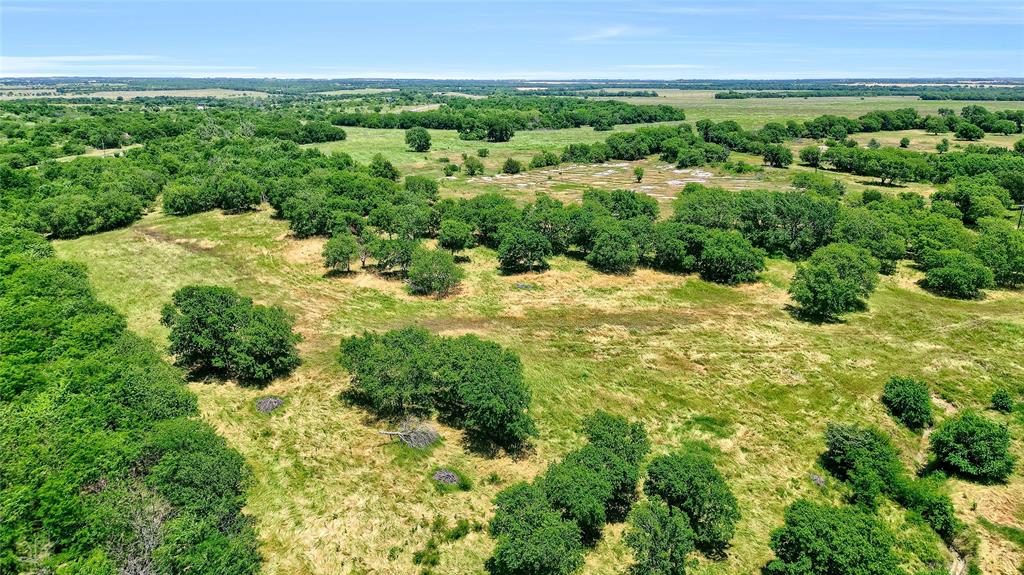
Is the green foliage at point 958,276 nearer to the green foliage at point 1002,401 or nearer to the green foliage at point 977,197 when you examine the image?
the green foliage at point 1002,401

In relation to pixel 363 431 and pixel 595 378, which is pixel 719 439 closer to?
pixel 595 378

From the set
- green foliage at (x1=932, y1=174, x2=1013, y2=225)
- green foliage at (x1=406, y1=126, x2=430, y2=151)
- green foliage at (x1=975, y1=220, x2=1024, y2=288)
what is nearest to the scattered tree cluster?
green foliage at (x1=975, y1=220, x2=1024, y2=288)

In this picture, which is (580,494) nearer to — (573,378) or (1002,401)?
(573,378)

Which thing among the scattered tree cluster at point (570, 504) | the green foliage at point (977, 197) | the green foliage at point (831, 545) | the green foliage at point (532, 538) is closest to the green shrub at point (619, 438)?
the scattered tree cluster at point (570, 504)

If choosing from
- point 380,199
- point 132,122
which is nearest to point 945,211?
point 380,199

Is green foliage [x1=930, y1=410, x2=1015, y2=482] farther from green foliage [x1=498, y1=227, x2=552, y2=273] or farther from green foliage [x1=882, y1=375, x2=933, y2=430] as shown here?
green foliage [x1=498, y1=227, x2=552, y2=273]

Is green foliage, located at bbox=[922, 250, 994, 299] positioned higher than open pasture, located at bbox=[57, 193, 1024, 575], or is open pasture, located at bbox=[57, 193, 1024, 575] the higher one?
green foliage, located at bbox=[922, 250, 994, 299]

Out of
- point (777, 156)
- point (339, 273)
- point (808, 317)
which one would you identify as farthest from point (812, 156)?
point (339, 273)
